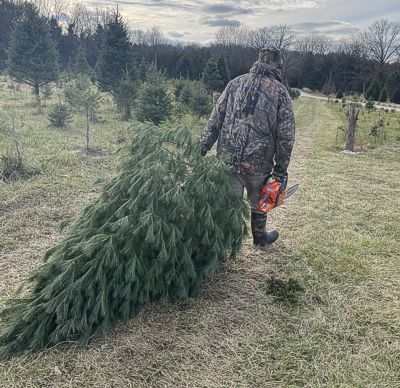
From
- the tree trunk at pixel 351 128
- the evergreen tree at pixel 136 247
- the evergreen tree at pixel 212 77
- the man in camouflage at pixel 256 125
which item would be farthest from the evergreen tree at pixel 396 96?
the evergreen tree at pixel 136 247

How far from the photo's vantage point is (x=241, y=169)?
3.15 meters

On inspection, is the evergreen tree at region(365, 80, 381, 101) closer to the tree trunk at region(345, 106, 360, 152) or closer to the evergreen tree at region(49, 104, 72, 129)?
the tree trunk at region(345, 106, 360, 152)

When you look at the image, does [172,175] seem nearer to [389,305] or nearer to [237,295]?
[237,295]

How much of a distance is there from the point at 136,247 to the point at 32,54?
17100 millimetres

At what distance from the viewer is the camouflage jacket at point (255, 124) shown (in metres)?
2.97

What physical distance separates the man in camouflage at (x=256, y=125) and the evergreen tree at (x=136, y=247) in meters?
0.43

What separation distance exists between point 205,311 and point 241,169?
1.26 m

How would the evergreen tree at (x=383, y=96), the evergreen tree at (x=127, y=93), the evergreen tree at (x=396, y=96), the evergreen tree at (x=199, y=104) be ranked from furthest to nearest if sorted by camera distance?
the evergreen tree at (x=396, y=96)
the evergreen tree at (x=383, y=96)
the evergreen tree at (x=127, y=93)
the evergreen tree at (x=199, y=104)

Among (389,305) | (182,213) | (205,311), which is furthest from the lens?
(389,305)

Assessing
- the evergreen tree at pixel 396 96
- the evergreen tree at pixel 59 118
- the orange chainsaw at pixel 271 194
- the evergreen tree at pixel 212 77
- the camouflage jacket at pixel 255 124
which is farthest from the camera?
the evergreen tree at pixel 396 96

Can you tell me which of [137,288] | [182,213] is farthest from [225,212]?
[137,288]

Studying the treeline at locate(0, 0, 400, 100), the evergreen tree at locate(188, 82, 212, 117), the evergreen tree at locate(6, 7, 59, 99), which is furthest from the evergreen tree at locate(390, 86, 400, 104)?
the evergreen tree at locate(6, 7, 59, 99)

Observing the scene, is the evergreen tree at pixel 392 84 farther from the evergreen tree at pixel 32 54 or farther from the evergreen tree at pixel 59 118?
the evergreen tree at pixel 59 118

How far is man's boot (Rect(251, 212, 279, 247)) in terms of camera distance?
3.55 m
